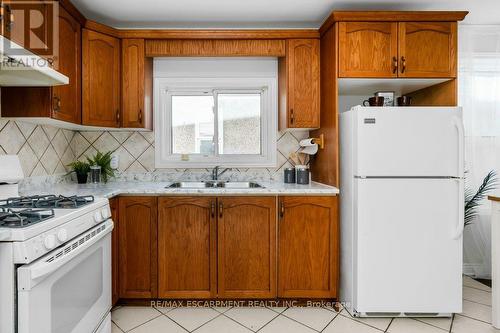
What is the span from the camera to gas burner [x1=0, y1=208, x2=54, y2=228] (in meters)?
1.11

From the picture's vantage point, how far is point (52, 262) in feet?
3.79

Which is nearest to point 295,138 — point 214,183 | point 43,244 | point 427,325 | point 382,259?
point 214,183

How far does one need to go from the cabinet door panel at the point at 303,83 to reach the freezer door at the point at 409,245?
765 mm

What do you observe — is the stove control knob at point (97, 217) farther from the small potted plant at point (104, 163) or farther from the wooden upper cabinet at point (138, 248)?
the small potted plant at point (104, 163)

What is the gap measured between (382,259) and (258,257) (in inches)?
33.2

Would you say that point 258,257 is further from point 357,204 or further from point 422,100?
point 422,100

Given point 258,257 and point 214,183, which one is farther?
point 214,183

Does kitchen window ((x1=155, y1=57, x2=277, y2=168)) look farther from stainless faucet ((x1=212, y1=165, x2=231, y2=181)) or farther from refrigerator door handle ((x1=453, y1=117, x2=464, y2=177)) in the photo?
refrigerator door handle ((x1=453, y1=117, x2=464, y2=177))

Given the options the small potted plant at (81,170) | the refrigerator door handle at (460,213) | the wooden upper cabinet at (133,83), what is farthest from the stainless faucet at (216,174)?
the refrigerator door handle at (460,213)

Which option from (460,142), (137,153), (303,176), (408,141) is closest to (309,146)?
(303,176)

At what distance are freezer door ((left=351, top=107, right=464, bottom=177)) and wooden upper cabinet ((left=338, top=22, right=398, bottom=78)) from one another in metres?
0.39

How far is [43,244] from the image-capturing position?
1.14 m

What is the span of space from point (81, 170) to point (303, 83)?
79.3 inches

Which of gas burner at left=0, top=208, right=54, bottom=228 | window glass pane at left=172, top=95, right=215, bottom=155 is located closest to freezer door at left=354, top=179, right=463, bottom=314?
window glass pane at left=172, top=95, right=215, bottom=155
